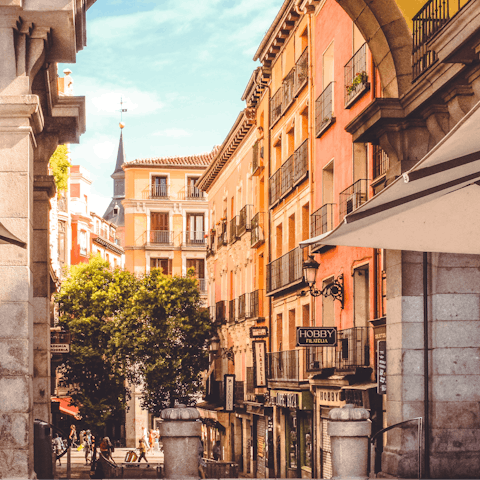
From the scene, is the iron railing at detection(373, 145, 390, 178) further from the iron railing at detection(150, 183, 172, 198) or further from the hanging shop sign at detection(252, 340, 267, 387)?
the iron railing at detection(150, 183, 172, 198)

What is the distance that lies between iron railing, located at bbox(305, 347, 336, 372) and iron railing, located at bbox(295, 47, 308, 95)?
8.83 m

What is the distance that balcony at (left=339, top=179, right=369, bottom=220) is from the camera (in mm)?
24688

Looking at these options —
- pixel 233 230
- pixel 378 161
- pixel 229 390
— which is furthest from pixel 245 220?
pixel 378 161

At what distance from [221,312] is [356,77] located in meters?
28.8

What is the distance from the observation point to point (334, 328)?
84.0ft

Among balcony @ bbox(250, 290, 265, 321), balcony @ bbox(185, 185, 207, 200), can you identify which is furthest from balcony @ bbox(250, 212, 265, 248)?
balcony @ bbox(185, 185, 207, 200)

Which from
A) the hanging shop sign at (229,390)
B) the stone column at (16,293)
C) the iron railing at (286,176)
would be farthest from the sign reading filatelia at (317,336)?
the hanging shop sign at (229,390)

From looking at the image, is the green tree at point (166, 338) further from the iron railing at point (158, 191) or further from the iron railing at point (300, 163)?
the iron railing at point (158, 191)

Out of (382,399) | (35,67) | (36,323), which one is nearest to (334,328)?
(382,399)

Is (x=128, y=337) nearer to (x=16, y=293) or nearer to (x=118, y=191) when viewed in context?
(x=16, y=293)

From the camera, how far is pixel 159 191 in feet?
250

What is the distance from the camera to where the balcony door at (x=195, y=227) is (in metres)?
76.8

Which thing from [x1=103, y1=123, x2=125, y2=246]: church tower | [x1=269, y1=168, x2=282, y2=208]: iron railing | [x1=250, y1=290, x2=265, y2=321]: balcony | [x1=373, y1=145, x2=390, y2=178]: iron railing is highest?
[x1=103, y1=123, x2=125, y2=246]: church tower

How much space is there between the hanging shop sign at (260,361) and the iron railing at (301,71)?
997 cm
